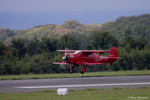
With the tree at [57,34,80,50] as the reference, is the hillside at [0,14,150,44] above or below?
above

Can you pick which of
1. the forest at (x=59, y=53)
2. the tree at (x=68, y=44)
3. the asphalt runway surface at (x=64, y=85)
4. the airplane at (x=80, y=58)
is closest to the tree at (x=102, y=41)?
the forest at (x=59, y=53)

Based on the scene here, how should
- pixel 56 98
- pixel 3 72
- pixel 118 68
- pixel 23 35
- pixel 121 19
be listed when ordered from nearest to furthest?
pixel 56 98 → pixel 3 72 → pixel 118 68 → pixel 23 35 → pixel 121 19

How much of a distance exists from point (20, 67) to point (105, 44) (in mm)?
35736

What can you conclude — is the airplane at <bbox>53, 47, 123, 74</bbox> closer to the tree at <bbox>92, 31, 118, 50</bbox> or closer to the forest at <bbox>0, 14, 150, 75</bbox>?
the forest at <bbox>0, 14, 150, 75</bbox>

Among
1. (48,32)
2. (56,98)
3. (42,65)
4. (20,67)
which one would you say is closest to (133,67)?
(42,65)

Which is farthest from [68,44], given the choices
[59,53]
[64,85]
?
[64,85]

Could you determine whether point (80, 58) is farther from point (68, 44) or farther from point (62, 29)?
point (62, 29)

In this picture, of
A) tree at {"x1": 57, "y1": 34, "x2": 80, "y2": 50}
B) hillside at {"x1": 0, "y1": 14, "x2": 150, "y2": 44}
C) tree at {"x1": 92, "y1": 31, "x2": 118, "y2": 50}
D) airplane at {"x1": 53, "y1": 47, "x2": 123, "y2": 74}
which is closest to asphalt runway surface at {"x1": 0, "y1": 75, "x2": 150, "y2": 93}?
airplane at {"x1": 53, "y1": 47, "x2": 123, "y2": 74}

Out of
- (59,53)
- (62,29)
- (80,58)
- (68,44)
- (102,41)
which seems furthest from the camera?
(62,29)

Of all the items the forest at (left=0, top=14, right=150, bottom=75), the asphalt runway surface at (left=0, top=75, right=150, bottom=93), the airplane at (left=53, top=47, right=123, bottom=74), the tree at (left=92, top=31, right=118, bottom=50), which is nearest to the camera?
the asphalt runway surface at (left=0, top=75, right=150, bottom=93)

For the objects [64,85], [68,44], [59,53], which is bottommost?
[64,85]

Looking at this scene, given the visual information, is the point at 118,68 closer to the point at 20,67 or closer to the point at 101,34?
the point at 20,67

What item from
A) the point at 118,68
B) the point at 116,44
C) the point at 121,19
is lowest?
the point at 118,68

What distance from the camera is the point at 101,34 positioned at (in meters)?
75.8
